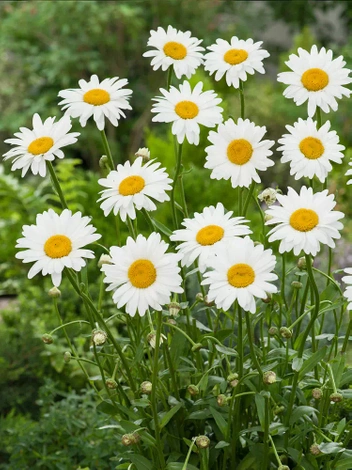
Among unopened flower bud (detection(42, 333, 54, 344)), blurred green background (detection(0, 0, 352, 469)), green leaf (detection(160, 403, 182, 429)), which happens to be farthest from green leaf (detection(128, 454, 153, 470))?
blurred green background (detection(0, 0, 352, 469))

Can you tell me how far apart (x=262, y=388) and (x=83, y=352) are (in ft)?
4.31

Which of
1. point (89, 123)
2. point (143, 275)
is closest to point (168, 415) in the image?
point (143, 275)

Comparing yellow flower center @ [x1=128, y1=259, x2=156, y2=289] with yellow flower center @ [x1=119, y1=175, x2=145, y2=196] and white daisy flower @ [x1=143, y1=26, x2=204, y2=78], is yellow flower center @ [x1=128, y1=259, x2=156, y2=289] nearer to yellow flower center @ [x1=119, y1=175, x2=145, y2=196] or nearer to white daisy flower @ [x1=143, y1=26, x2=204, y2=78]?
yellow flower center @ [x1=119, y1=175, x2=145, y2=196]

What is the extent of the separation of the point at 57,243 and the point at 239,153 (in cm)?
30

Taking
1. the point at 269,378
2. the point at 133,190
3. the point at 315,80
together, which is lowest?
the point at 269,378

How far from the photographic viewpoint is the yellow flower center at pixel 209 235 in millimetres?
1048

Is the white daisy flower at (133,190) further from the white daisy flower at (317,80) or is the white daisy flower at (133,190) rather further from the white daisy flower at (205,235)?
the white daisy flower at (317,80)

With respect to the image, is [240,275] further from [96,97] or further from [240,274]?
[96,97]

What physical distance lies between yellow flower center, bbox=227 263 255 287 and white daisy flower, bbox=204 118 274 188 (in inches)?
6.3

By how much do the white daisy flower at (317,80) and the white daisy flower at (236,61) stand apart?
6cm

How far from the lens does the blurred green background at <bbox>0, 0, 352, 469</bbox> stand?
246cm

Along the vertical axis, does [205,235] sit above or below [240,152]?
below

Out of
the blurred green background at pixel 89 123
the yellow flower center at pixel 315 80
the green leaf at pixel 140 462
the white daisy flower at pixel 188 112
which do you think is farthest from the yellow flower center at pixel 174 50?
the blurred green background at pixel 89 123

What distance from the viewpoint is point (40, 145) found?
1145 millimetres
